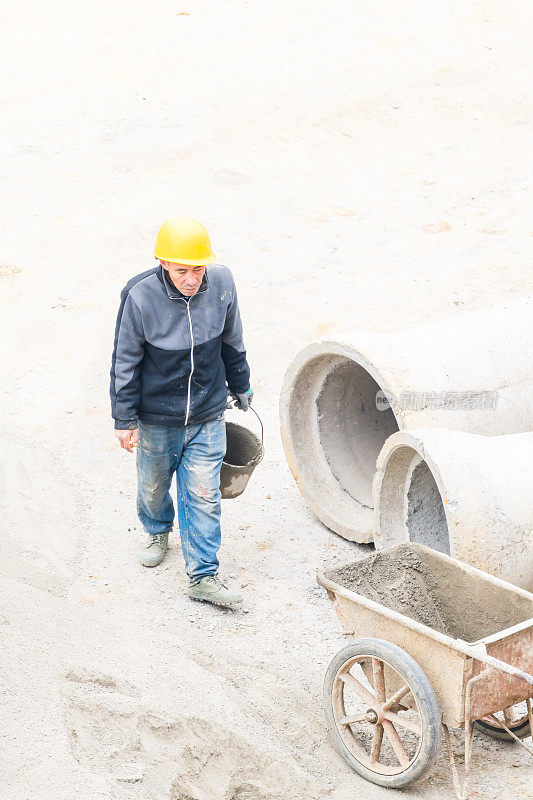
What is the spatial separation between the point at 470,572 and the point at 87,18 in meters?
11.3

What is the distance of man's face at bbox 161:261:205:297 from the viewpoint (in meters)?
4.77

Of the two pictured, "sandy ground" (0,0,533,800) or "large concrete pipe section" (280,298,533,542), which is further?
"large concrete pipe section" (280,298,533,542)

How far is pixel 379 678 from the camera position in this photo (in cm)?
401

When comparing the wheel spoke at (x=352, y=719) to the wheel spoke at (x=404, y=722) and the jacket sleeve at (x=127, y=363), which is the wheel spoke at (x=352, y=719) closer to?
the wheel spoke at (x=404, y=722)

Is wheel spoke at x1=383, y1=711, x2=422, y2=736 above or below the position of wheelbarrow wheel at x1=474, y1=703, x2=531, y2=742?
above

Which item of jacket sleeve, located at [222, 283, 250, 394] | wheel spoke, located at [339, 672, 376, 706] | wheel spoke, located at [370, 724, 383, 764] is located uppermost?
jacket sleeve, located at [222, 283, 250, 394]

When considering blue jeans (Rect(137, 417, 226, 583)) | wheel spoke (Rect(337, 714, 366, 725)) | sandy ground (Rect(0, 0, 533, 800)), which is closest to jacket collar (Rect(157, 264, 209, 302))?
blue jeans (Rect(137, 417, 226, 583))

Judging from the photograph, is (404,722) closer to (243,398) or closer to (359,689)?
(359,689)

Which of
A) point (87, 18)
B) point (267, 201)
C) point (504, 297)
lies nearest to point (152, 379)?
point (504, 297)

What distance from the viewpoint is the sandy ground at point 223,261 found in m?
4.20

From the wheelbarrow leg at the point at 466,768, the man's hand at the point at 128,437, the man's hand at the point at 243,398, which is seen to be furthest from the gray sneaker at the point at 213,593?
the wheelbarrow leg at the point at 466,768

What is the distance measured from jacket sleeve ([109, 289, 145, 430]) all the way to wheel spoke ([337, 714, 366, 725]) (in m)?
1.80

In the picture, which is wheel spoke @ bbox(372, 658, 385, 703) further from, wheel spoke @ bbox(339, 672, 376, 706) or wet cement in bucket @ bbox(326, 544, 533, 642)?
wet cement in bucket @ bbox(326, 544, 533, 642)

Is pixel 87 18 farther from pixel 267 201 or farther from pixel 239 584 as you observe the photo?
pixel 239 584
